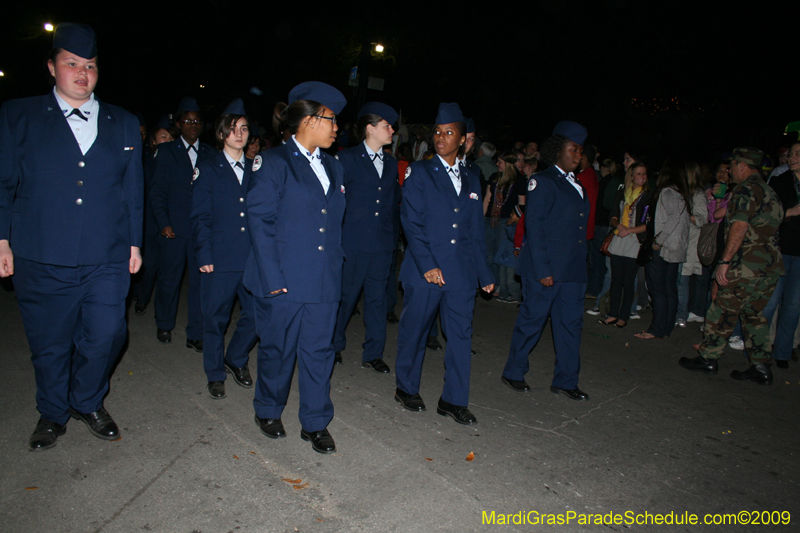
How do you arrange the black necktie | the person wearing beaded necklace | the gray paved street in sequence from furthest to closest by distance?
the person wearing beaded necklace, the black necktie, the gray paved street

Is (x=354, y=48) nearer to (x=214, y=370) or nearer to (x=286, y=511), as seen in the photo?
(x=214, y=370)

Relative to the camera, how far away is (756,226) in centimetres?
552

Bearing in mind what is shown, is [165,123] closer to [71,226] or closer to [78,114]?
[78,114]

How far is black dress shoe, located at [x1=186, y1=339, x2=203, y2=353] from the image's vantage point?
553cm

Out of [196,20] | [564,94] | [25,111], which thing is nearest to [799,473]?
[25,111]

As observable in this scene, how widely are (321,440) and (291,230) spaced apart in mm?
1395

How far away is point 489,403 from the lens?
478 cm

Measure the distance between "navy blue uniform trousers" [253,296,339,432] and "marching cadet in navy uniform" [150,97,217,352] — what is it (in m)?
2.37

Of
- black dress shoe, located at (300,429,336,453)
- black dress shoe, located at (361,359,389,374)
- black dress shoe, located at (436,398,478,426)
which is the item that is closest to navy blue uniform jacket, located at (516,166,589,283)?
black dress shoe, located at (436,398,478,426)

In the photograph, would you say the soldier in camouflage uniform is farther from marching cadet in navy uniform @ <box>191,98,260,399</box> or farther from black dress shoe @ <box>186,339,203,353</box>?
black dress shoe @ <box>186,339,203,353</box>

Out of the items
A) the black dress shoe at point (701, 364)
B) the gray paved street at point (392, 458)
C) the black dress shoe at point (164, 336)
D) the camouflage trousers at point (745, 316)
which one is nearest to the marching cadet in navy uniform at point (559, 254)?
the gray paved street at point (392, 458)

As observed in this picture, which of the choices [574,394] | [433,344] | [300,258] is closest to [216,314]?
[300,258]

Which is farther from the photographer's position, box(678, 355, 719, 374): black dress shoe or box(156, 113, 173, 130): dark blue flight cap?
box(156, 113, 173, 130): dark blue flight cap

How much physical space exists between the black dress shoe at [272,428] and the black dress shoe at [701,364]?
169 inches
